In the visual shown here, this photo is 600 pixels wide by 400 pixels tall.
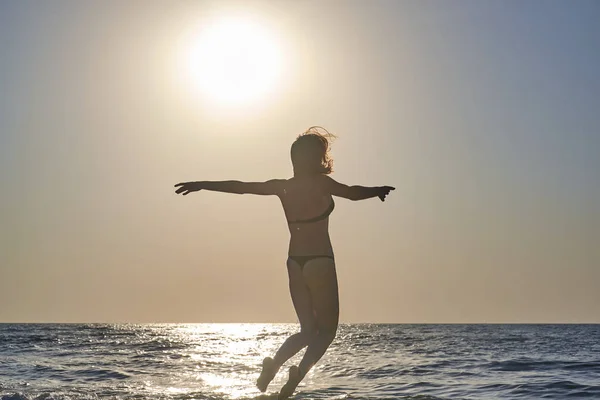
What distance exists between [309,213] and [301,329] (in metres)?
1.05

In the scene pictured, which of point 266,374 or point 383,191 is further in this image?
point 266,374

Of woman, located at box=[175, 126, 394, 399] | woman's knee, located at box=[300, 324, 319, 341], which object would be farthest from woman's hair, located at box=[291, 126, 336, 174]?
woman's knee, located at box=[300, 324, 319, 341]

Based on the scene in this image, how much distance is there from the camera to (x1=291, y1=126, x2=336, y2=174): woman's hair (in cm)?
707

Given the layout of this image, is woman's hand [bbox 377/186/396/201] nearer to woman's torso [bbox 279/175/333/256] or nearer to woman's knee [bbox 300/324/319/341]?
woman's torso [bbox 279/175/333/256]

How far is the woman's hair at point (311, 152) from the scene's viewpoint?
707 cm

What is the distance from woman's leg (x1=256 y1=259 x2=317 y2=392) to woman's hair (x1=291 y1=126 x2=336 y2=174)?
34.1 inches

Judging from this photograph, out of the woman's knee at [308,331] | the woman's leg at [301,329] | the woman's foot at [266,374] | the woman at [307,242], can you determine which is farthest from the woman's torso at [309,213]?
the woman's foot at [266,374]

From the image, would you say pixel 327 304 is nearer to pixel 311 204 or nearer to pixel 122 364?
pixel 311 204

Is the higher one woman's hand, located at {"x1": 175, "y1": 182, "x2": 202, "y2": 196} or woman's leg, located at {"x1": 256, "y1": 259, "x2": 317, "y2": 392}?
woman's hand, located at {"x1": 175, "y1": 182, "x2": 202, "y2": 196}

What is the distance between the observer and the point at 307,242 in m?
6.98

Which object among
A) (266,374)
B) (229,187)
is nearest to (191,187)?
(229,187)

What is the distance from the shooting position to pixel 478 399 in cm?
1458

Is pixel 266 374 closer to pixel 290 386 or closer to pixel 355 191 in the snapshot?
pixel 290 386

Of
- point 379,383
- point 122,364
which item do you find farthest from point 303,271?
point 122,364
